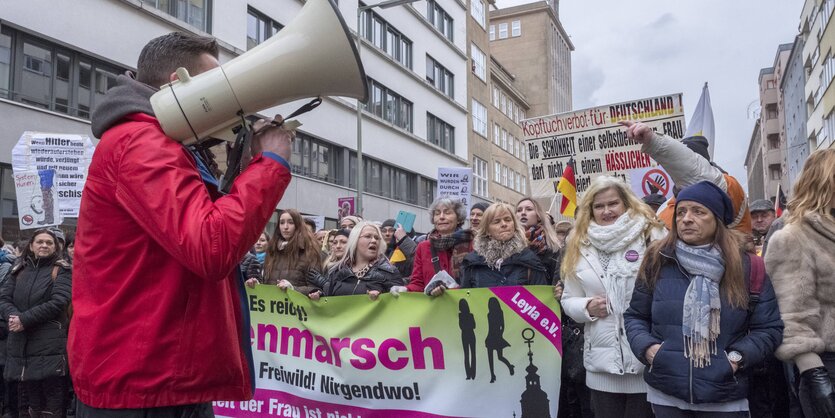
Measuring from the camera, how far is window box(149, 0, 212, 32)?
18.9 metres

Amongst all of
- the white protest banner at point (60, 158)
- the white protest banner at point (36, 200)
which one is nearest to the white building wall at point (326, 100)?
the white protest banner at point (60, 158)

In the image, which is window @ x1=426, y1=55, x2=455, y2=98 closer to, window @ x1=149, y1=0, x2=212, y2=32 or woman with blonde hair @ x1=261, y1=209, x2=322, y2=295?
window @ x1=149, y1=0, x2=212, y2=32

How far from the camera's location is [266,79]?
199 centimetres

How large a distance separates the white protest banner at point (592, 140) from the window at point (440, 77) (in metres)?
25.5

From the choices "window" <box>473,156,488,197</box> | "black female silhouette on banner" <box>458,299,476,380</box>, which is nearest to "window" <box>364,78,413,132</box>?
"window" <box>473,156,488,197</box>

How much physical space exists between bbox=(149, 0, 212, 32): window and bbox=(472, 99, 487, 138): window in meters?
23.7

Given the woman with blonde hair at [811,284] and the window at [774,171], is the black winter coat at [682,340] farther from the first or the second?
the window at [774,171]

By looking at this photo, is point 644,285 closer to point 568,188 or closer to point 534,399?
point 534,399

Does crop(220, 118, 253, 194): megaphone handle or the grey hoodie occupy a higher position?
the grey hoodie

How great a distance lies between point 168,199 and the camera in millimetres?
1829

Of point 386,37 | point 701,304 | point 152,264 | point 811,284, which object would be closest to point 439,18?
point 386,37

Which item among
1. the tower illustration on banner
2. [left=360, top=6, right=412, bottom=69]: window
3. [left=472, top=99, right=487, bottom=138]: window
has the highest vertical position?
[left=360, top=6, right=412, bottom=69]: window

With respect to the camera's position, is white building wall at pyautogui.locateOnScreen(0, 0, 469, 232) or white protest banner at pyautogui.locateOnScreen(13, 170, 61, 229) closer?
white protest banner at pyautogui.locateOnScreen(13, 170, 61, 229)

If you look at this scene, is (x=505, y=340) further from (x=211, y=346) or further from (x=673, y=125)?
(x=673, y=125)
